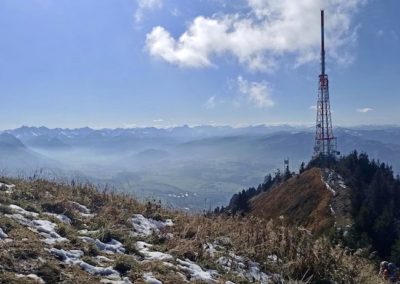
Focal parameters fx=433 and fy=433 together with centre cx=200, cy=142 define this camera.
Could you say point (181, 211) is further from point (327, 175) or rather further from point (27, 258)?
point (327, 175)

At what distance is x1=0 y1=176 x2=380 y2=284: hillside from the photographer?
20.5 ft

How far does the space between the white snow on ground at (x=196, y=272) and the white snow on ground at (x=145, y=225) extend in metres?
1.69

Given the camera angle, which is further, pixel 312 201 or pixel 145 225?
pixel 312 201

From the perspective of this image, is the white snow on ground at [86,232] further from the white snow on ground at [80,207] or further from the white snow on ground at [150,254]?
the white snow on ground at [80,207]

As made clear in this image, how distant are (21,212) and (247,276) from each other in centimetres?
449

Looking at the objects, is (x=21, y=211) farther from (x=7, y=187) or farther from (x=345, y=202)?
(x=345, y=202)

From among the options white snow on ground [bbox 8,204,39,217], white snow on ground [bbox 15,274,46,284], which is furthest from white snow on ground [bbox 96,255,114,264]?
white snow on ground [bbox 8,204,39,217]

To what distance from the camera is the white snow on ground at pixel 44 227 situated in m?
7.22

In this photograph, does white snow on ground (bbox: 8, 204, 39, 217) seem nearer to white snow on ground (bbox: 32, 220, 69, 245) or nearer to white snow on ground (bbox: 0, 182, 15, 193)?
white snow on ground (bbox: 32, 220, 69, 245)

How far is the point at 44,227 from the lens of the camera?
7766 mm

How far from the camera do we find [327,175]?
7775 centimetres

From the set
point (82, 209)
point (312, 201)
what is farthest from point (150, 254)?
point (312, 201)

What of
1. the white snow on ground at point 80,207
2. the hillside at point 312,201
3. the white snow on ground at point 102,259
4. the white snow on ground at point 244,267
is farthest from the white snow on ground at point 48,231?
the hillside at point 312,201

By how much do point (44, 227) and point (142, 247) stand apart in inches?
70.5
